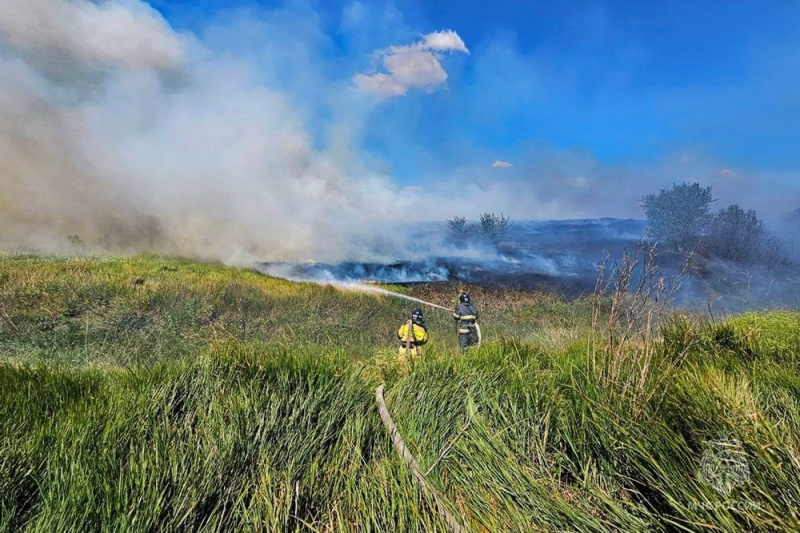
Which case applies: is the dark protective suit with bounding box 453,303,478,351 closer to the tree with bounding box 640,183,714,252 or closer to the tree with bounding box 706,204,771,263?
the tree with bounding box 706,204,771,263

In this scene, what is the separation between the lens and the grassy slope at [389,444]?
2225mm

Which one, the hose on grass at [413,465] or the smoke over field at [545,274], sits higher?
the hose on grass at [413,465]

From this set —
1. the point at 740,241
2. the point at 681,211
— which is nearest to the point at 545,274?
the point at 740,241

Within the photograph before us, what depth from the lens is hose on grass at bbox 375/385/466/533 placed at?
2.38 m

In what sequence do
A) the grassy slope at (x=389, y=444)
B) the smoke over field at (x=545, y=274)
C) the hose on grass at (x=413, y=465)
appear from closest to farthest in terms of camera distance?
1. the grassy slope at (x=389, y=444)
2. the hose on grass at (x=413, y=465)
3. the smoke over field at (x=545, y=274)

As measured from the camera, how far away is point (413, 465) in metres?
2.95

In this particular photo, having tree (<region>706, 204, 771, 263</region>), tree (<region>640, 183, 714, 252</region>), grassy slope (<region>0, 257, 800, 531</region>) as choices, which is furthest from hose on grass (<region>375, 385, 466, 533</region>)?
tree (<region>640, 183, 714, 252</region>)

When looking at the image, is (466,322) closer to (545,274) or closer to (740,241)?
(545,274)

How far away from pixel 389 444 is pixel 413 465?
1.37 ft

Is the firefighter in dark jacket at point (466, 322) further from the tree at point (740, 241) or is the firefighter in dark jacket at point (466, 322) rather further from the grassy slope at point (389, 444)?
the tree at point (740, 241)

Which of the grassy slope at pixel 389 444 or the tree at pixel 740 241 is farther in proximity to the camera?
the tree at pixel 740 241

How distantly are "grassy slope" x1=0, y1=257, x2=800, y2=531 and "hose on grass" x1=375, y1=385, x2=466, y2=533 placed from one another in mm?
84

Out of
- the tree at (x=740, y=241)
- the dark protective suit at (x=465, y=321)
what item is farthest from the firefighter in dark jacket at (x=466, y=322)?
the tree at (x=740, y=241)

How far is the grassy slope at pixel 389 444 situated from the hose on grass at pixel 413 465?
0.08m
